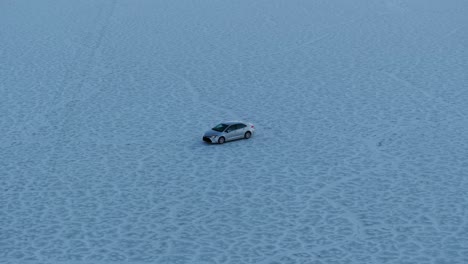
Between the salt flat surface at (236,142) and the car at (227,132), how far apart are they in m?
0.23

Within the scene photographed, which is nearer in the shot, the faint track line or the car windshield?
the car windshield

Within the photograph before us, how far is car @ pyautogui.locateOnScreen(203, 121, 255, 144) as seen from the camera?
18406 mm

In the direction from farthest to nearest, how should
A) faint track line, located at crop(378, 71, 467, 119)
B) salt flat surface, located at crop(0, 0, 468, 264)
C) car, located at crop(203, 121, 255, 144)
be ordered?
faint track line, located at crop(378, 71, 467, 119) → car, located at crop(203, 121, 255, 144) → salt flat surface, located at crop(0, 0, 468, 264)

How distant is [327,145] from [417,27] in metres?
17.7

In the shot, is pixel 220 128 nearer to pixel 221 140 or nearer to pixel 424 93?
pixel 221 140

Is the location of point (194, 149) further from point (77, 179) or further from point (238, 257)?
point (238, 257)

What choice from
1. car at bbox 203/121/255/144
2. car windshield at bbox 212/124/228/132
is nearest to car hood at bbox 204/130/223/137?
car at bbox 203/121/255/144

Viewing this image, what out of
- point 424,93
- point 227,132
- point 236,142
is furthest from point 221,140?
point 424,93

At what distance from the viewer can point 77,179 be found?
16.3 metres

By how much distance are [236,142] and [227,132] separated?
1.45ft

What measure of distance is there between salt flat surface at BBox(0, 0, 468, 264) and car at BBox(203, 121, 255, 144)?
23 cm

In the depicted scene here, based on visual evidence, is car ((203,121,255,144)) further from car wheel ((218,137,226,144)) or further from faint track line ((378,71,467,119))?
faint track line ((378,71,467,119))

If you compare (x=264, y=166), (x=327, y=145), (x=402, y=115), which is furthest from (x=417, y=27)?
(x=264, y=166)

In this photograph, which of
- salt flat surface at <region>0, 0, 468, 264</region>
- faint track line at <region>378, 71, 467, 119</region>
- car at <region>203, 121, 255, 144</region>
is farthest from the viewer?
faint track line at <region>378, 71, 467, 119</region>
